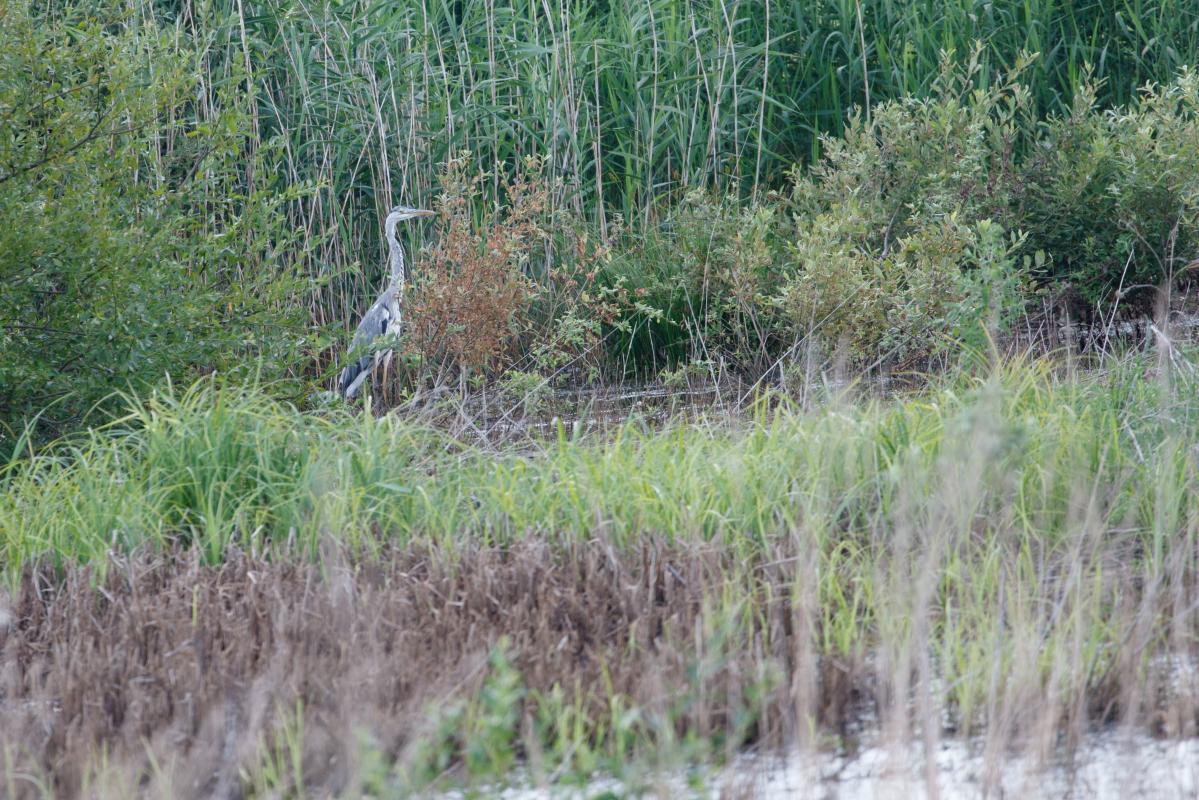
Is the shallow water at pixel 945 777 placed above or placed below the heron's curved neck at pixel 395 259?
below

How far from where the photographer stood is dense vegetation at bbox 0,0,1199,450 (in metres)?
4.91

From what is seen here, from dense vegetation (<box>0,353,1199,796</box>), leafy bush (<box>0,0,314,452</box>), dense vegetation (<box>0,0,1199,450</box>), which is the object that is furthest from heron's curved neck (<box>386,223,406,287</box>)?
dense vegetation (<box>0,353,1199,796</box>)

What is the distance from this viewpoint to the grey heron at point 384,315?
19.3 feet

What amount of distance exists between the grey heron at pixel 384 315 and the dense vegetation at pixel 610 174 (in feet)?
0.39

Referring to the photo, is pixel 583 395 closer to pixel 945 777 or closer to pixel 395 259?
pixel 395 259

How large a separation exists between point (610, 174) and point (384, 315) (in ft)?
5.19

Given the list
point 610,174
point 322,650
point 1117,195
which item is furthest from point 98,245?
point 1117,195

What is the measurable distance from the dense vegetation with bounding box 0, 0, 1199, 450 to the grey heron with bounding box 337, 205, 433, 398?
119mm

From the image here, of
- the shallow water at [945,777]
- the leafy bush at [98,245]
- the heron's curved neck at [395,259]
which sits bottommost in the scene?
the shallow water at [945,777]

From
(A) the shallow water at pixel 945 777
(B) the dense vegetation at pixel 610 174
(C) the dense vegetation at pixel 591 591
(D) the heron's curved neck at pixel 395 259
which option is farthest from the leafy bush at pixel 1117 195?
(A) the shallow water at pixel 945 777

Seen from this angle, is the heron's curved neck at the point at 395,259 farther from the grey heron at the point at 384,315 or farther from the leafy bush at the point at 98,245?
the leafy bush at the point at 98,245

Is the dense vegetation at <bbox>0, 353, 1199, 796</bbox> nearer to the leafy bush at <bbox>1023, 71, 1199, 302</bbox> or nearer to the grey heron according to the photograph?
the grey heron

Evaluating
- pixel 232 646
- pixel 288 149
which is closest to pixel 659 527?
pixel 232 646

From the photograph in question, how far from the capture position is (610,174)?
274 inches
